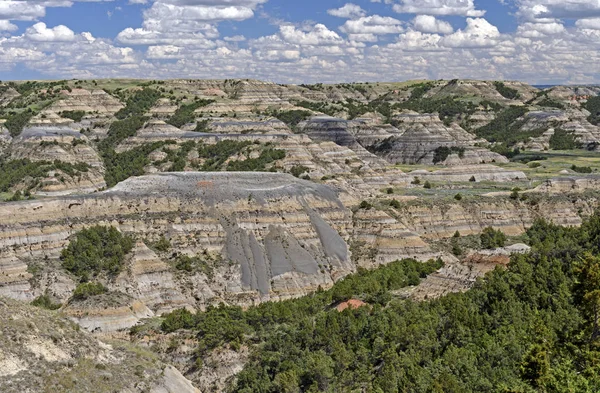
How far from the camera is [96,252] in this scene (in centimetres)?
7325

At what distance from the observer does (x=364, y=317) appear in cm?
5581

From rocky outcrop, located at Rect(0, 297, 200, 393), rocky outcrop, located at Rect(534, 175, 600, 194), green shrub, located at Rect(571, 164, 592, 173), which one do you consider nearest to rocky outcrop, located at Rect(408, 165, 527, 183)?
green shrub, located at Rect(571, 164, 592, 173)

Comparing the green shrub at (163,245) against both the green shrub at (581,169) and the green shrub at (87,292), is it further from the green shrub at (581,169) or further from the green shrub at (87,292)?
the green shrub at (581,169)

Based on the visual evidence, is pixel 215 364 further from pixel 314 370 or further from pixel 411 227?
pixel 411 227

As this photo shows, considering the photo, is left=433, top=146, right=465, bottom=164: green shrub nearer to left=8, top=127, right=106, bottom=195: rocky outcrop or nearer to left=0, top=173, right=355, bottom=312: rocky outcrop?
left=8, top=127, right=106, bottom=195: rocky outcrop

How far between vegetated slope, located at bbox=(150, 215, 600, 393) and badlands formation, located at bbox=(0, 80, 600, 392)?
3926mm

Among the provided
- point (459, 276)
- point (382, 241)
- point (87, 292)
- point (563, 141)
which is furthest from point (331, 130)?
point (87, 292)

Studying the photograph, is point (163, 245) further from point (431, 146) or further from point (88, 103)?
point (88, 103)

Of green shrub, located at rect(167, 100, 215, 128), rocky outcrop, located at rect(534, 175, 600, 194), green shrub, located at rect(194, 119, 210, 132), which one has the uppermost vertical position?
green shrub, located at rect(167, 100, 215, 128)

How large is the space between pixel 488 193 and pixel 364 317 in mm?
53801

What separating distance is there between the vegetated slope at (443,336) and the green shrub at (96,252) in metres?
14.3

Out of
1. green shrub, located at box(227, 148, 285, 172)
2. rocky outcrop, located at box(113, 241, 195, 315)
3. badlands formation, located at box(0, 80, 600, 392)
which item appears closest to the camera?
badlands formation, located at box(0, 80, 600, 392)

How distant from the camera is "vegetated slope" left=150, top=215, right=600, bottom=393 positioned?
3991 centimetres

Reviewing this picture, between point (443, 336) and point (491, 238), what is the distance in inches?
1662
